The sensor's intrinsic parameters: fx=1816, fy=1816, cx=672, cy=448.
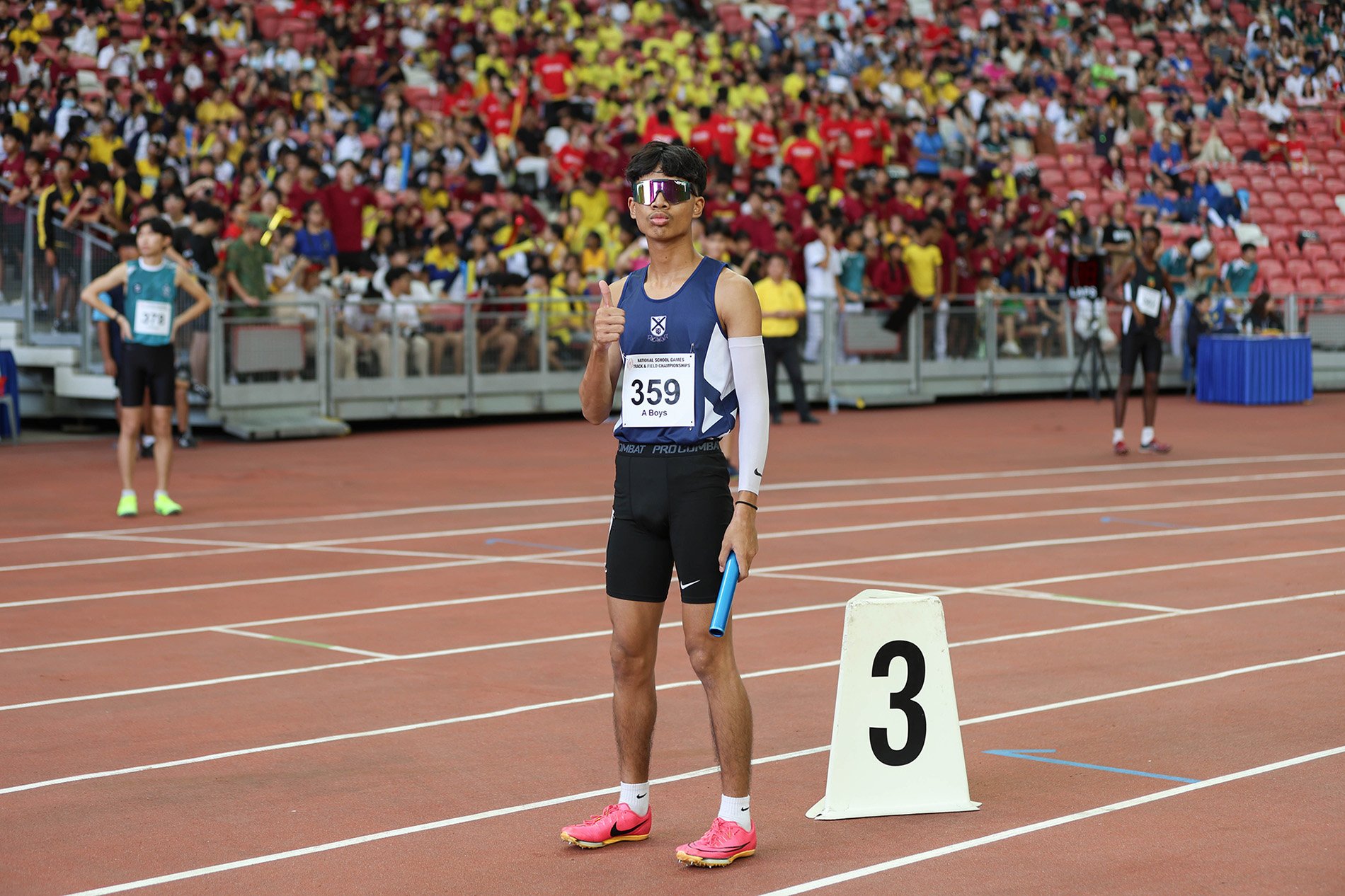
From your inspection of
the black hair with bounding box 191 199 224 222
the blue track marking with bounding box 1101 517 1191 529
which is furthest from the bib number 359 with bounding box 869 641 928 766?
the black hair with bounding box 191 199 224 222

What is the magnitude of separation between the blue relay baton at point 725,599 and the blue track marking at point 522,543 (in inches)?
262

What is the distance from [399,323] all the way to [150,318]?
7.20 metres

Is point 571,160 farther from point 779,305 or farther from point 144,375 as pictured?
point 144,375

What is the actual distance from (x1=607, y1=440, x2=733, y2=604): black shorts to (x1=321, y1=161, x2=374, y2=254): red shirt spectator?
1630 cm

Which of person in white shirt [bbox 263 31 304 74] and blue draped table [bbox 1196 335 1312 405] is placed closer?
person in white shirt [bbox 263 31 304 74]

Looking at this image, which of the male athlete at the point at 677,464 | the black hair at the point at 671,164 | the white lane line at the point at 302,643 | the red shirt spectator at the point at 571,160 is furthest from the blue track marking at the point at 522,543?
the red shirt spectator at the point at 571,160

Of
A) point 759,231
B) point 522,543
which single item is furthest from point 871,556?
point 759,231

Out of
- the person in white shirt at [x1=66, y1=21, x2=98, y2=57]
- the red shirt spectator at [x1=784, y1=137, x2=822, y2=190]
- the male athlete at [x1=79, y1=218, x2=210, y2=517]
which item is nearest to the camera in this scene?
the male athlete at [x1=79, y1=218, x2=210, y2=517]

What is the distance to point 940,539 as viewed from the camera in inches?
487

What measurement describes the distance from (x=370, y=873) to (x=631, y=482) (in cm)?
139

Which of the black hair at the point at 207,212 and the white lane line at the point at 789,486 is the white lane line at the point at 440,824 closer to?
the white lane line at the point at 789,486

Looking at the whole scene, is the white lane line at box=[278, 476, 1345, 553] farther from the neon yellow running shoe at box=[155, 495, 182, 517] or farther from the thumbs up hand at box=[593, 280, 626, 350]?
the thumbs up hand at box=[593, 280, 626, 350]

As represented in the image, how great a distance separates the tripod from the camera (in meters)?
26.1

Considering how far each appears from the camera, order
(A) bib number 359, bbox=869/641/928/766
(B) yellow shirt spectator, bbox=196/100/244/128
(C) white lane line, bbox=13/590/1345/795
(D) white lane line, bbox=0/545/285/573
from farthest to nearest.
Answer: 1. (B) yellow shirt spectator, bbox=196/100/244/128
2. (D) white lane line, bbox=0/545/285/573
3. (C) white lane line, bbox=13/590/1345/795
4. (A) bib number 359, bbox=869/641/928/766
